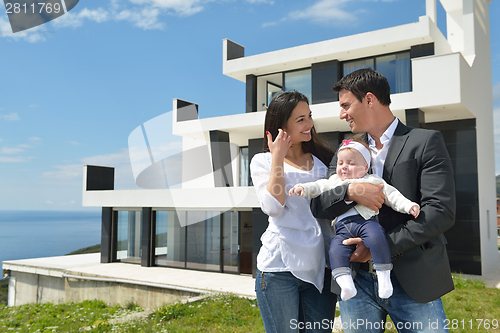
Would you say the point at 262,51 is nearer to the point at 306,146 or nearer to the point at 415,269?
the point at 306,146

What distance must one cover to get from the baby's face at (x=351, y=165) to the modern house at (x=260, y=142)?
7.59 m

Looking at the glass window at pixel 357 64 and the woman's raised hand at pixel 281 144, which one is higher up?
the glass window at pixel 357 64

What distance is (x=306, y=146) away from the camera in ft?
8.75

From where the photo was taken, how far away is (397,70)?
13461mm

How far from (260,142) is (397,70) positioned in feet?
20.7

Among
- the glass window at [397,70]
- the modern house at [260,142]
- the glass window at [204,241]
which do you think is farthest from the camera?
the glass window at [204,241]

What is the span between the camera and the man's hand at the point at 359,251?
193 cm

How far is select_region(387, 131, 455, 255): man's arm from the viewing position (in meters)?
1.79

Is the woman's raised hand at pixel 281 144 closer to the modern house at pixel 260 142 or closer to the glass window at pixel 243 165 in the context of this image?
the modern house at pixel 260 142

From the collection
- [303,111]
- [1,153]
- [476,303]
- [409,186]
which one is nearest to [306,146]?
[303,111]

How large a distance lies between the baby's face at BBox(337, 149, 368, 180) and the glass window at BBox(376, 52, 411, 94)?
12.2m

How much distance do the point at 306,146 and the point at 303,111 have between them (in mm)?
318

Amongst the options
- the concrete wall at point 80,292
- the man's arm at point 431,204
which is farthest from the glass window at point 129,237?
the man's arm at point 431,204

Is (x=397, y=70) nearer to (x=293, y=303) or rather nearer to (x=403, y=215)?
(x=403, y=215)
